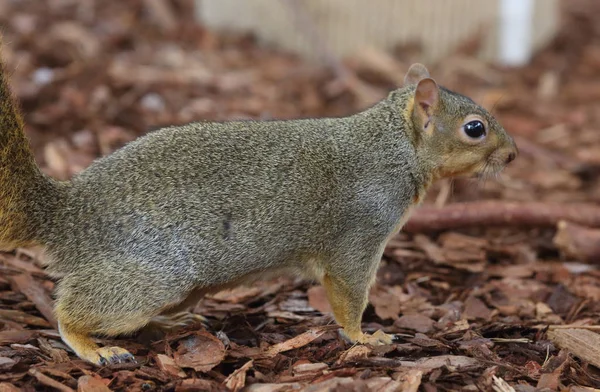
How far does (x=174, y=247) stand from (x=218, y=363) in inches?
24.9

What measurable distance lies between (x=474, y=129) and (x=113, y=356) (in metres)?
2.47

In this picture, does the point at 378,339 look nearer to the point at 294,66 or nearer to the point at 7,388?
the point at 7,388

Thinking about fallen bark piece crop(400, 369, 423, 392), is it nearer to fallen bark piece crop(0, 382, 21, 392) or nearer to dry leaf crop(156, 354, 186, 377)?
dry leaf crop(156, 354, 186, 377)

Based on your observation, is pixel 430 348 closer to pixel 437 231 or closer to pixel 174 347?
pixel 174 347

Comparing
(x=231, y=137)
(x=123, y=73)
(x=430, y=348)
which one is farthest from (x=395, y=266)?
(x=123, y=73)

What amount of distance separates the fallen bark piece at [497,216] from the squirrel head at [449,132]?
1.27 metres

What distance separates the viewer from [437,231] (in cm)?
645

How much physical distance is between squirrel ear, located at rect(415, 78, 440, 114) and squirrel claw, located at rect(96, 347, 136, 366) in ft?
7.25

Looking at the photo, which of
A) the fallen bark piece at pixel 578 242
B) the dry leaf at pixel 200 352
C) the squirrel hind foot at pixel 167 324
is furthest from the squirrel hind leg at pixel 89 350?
the fallen bark piece at pixel 578 242

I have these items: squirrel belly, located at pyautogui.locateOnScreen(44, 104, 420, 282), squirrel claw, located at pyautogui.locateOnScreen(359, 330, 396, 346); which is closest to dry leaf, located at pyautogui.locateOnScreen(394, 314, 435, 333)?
squirrel claw, located at pyautogui.locateOnScreen(359, 330, 396, 346)

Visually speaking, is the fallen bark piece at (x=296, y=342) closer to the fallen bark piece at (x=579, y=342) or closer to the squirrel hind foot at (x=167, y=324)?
the squirrel hind foot at (x=167, y=324)

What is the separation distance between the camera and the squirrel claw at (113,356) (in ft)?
14.0

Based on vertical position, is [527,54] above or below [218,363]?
above

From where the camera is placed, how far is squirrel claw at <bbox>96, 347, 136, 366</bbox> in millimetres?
4263
